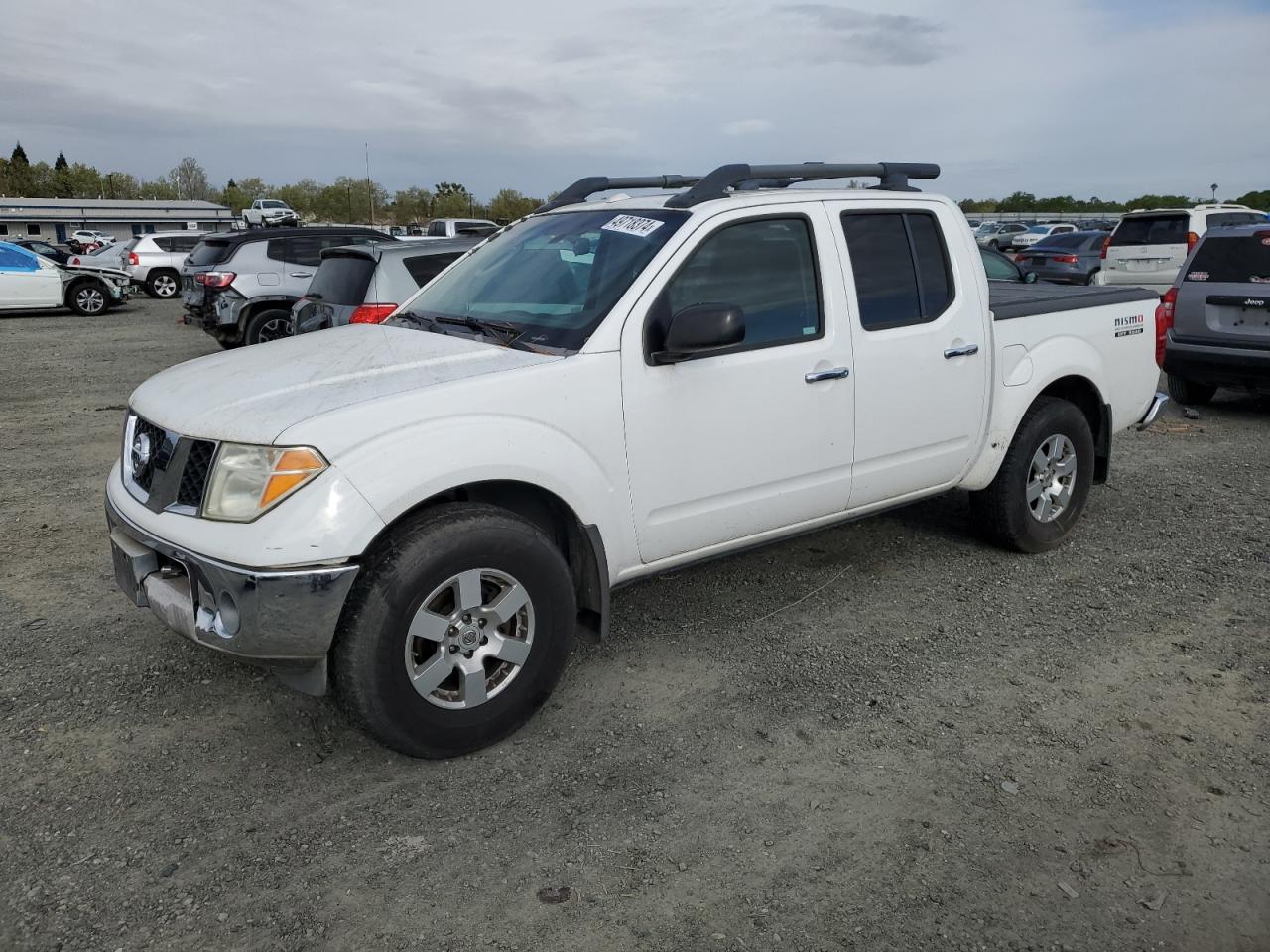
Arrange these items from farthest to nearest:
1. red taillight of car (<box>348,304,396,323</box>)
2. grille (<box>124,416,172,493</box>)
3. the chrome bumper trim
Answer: red taillight of car (<box>348,304,396,323</box>) → the chrome bumper trim → grille (<box>124,416,172,493</box>)

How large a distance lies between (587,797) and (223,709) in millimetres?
1486

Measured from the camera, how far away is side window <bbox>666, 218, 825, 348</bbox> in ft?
12.6

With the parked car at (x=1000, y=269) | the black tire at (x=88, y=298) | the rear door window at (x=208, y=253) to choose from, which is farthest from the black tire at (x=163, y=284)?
the parked car at (x=1000, y=269)

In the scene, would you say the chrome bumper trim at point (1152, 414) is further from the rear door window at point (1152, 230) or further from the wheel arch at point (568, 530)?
the rear door window at point (1152, 230)

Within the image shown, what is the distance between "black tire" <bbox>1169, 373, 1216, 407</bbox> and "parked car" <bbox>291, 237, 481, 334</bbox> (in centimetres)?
667

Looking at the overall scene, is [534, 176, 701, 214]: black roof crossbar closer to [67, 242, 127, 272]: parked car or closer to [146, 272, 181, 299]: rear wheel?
[146, 272, 181, 299]: rear wheel

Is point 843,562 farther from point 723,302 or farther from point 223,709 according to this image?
point 223,709

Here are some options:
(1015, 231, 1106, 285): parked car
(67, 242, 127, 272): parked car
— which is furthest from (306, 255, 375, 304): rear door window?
(67, 242, 127, 272): parked car

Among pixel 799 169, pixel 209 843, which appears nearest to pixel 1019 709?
pixel 799 169

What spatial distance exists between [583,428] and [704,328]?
1.78 ft

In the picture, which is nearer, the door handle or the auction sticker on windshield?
the auction sticker on windshield

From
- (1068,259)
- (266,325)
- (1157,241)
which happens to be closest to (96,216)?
(266,325)

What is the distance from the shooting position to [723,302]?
3838 mm

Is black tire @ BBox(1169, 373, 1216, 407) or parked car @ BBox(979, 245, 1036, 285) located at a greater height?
parked car @ BBox(979, 245, 1036, 285)
